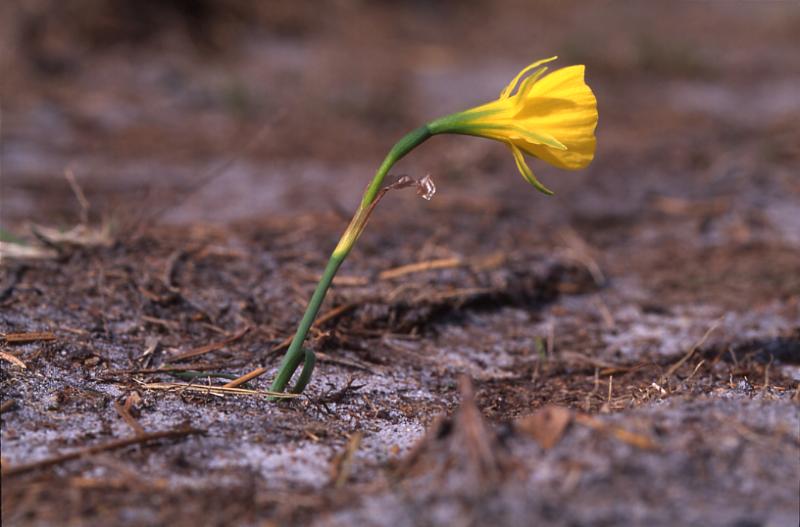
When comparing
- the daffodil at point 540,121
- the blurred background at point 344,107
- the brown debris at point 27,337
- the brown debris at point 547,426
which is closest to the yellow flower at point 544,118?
the daffodil at point 540,121

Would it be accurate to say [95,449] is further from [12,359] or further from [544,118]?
[544,118]

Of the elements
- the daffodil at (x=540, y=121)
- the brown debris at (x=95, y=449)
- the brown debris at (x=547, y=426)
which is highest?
the daffodil at (x=540, y=121)

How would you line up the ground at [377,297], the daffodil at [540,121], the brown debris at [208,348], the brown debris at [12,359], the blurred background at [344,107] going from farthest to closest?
the blurred background at [344,107] < the brown debris at [208,348] < the brown debris at [12,359] < the daffodil at [540,121] < the ground at [377,297]

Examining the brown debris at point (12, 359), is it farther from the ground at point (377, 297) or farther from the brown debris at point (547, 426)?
the brown debris at point (547, 426)

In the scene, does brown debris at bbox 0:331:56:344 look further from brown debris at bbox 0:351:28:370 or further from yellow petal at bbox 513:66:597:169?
yellow petal at bbox 513:66:597:169

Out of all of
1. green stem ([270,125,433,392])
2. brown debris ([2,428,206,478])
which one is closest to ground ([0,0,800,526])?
brown debris ([2,428,206,478])

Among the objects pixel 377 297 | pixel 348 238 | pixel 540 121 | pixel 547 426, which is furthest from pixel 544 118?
pixel 377 297

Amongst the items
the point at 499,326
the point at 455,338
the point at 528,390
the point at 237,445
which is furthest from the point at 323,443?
the point at 499,326
